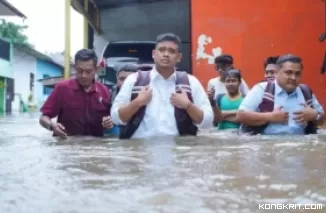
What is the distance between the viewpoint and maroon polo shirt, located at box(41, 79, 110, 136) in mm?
5410

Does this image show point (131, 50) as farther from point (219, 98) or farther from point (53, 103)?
point (53, 103)

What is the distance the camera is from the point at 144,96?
4.77 m

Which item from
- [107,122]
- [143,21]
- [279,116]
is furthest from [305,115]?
[143,21]

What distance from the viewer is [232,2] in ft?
30.3

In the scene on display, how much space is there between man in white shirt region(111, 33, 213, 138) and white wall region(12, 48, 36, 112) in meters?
33.3

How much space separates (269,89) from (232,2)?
4.32 metres

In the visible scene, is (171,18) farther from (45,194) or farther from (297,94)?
(45,194)

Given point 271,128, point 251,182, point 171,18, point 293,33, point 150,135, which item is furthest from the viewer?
point 171,18

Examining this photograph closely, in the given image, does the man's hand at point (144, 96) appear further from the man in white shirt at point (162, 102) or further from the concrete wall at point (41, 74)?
the concrete wall at point (41, 74)

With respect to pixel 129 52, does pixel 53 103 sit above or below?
below

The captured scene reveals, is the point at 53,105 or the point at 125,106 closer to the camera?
the point at 125,106

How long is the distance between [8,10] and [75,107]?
21.6 m

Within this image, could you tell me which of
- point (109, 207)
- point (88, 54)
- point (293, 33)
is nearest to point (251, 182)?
point (109, 207)

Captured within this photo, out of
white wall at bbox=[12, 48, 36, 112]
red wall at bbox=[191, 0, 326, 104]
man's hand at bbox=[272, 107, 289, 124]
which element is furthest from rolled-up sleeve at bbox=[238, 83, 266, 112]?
white wall at bbox=[12, 48, 36, 112]
